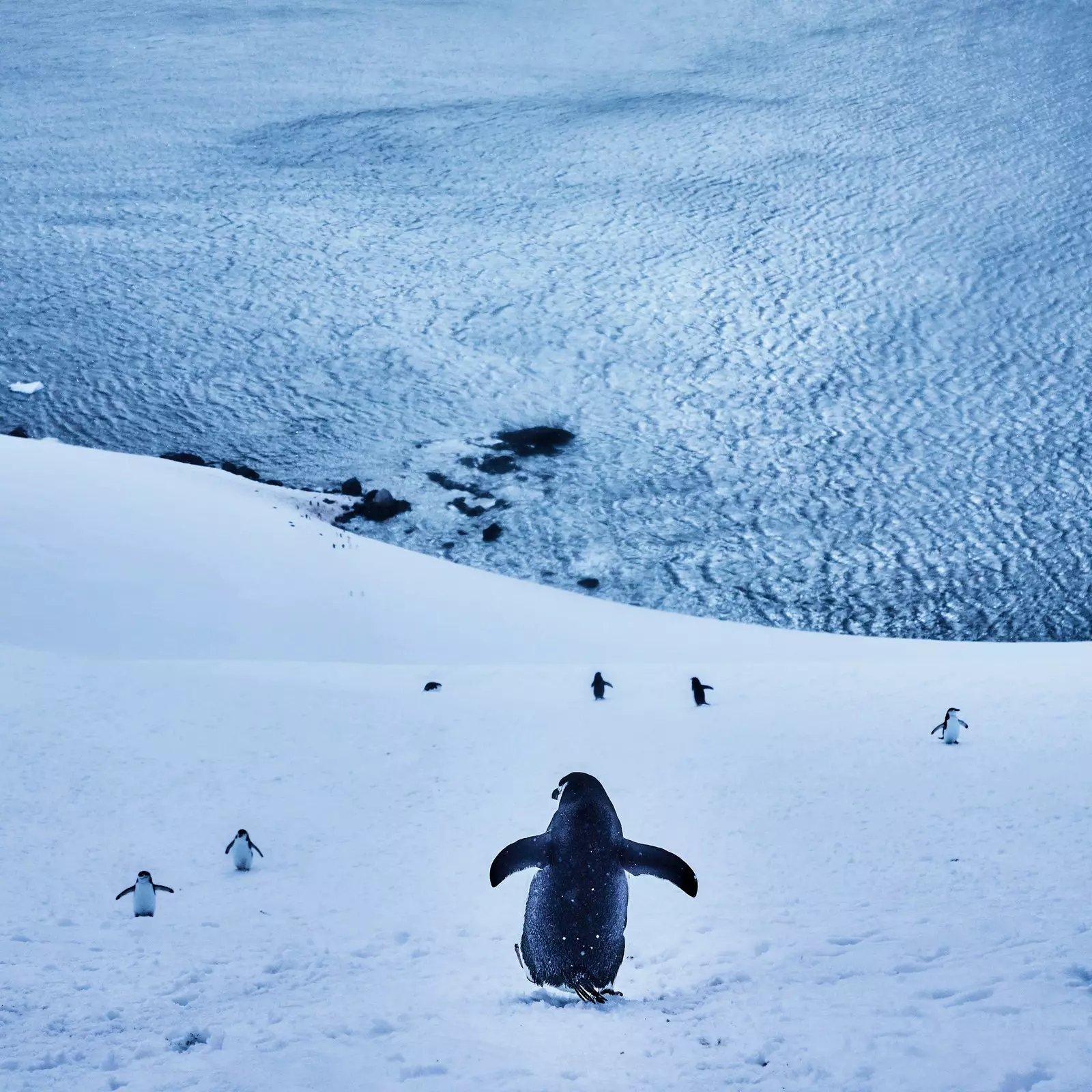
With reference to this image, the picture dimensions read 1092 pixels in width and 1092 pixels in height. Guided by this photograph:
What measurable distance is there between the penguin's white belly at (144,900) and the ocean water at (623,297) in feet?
22.1

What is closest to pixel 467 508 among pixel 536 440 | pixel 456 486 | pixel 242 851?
pixel 456 486

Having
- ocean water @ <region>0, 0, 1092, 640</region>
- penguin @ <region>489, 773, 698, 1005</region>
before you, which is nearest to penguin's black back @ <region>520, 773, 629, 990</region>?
penguin @ <region>489, 773, 698, 1005</region>

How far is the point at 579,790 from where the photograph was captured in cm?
534

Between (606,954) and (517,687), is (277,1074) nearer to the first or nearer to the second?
(606,954)

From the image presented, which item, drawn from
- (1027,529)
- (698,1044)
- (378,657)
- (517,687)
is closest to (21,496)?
(378,657)

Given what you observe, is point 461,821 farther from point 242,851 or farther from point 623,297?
point 623,297

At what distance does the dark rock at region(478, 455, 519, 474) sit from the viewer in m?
14.1

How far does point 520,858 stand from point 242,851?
191 cm

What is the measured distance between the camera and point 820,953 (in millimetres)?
5258

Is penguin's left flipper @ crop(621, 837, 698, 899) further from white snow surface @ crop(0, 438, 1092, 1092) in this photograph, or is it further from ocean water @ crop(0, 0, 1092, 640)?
ocean water @ crop(0, 0, 1092, 640)

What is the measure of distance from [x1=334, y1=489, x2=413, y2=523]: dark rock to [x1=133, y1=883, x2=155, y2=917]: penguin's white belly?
7382 mm

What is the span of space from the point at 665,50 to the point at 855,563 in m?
26.6

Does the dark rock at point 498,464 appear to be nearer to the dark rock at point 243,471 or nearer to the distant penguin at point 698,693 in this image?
the dark rock at point 243,471

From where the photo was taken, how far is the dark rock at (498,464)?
14.1 m
